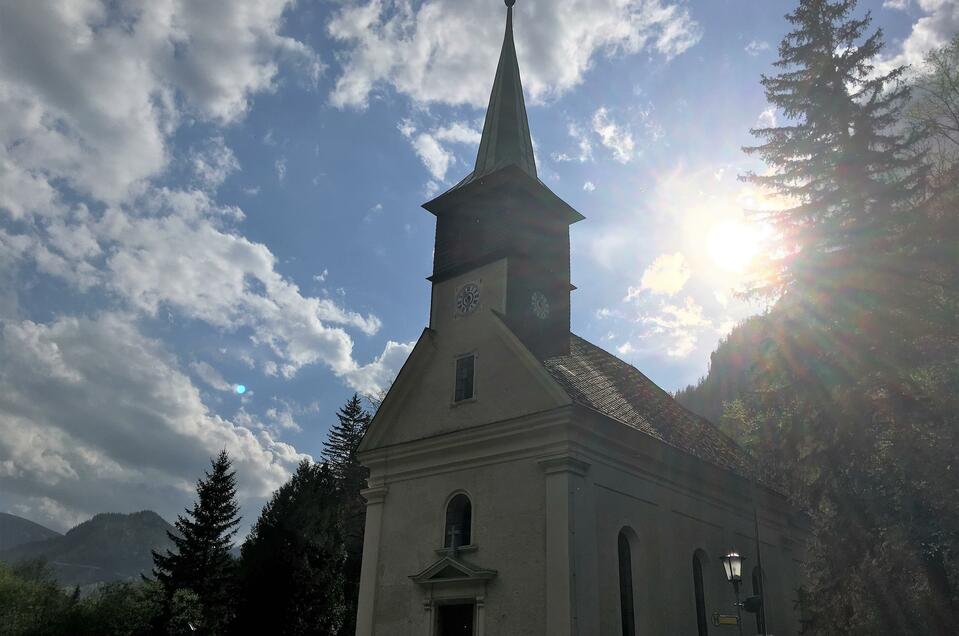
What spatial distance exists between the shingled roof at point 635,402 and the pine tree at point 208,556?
28936mm

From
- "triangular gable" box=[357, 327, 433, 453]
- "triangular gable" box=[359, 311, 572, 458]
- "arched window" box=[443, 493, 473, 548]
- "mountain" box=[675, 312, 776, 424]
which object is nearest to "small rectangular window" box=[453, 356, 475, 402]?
"triangular gable" box=[359, 311, 572, 458]

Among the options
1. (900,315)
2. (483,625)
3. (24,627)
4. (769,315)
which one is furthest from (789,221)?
(24,627)

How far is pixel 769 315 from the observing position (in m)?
18.6

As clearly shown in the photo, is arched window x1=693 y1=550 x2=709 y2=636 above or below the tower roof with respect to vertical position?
below

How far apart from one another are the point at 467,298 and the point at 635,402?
594 cm

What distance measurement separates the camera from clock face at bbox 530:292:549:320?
72.3ft

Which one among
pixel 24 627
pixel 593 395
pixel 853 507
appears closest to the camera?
pixel 853 507

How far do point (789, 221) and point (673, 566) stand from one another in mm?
9563

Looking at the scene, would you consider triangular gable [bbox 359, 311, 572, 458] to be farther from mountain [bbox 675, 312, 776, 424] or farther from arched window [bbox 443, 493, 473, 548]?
mountain [bbox 675, 312, 776, 424]

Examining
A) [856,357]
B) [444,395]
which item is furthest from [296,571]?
[856,357]

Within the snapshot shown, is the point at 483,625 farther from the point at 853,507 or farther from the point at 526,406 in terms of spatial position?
the point at 853,507

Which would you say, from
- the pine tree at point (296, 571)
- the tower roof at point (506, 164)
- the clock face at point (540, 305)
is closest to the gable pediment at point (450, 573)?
the clock face at point (540, 305)

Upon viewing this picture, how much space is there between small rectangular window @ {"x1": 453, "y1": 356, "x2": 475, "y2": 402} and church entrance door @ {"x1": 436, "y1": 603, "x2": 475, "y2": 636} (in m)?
5.37

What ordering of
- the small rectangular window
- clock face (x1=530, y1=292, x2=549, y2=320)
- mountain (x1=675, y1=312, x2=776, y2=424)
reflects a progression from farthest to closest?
mountain (x1=675, y1=312, x2=776, y2=424), clock face (x1=530, y1=292, x2=549, y2=320), the small rectangular window
